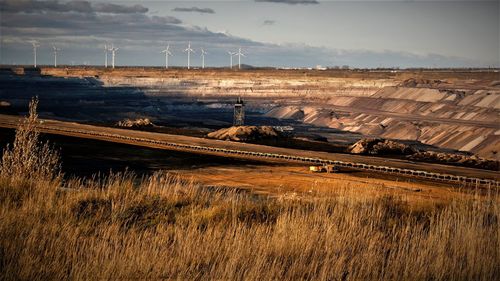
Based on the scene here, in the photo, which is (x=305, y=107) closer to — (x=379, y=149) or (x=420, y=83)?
(x=420, y=83)

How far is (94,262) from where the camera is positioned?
8109 millimetres

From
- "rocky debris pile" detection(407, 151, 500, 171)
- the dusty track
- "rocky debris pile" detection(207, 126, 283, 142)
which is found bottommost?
"rocky debris pile" detection(407, 151, 500, 171)

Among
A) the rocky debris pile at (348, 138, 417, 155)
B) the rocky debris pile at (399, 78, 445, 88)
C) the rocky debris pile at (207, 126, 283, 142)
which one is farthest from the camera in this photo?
the rocky debris pile at (399, 78, 445, 88)

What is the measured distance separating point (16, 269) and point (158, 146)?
40611 mm

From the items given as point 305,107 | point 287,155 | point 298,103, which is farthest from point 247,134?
point 298,103

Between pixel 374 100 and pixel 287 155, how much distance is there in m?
75.4

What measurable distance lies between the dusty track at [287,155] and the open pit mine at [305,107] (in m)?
4.85

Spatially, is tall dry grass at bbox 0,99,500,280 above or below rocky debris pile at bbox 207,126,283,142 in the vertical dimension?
→ above

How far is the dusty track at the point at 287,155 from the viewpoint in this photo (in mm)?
36931

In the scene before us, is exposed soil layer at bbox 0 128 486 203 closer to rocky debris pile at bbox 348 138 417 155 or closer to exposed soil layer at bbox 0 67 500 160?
rocky debris pile at bbox 348 138 417 155

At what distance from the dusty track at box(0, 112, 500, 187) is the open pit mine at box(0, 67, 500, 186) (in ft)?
15.9

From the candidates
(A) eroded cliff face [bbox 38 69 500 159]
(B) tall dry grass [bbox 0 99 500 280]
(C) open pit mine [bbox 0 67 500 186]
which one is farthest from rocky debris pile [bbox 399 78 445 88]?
(B) tall dry grass [bbox 0 99 500 280]

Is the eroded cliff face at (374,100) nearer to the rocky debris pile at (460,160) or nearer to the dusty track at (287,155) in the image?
the rocky debris pile at (460,160)

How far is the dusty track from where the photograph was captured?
36.9m
